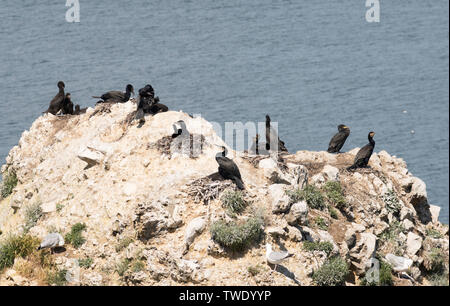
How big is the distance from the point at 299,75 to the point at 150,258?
3139 inches

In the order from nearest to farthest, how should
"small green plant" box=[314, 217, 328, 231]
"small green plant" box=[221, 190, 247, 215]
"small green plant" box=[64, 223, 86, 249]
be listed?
"small green plant" box=[221, 190, 247, 215] → "small green plant" box=[64, 223, 86, 249] → "small green plant" box=[314, 217, 328, 231]

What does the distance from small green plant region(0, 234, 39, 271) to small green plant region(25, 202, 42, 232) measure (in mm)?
2023

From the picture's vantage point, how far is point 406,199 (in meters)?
38.3

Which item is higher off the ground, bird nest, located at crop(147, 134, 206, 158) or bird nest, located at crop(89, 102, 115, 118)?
bird nest, located at crop(89, 102, 115, 118)

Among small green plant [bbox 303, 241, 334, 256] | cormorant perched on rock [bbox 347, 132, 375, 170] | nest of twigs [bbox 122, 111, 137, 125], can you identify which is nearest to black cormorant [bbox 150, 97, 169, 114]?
nest of twigs [bbox 122, 111, 137, 125]

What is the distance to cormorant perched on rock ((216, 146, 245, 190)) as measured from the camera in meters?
30.6

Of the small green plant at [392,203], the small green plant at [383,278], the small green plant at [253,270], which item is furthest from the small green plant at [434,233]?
the small green plant at [253,270]

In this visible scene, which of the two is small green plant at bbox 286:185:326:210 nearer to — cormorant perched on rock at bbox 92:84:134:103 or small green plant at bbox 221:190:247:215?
small green plant at bbox 221:190:247:215

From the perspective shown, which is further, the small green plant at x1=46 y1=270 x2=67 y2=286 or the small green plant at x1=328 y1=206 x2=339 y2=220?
the small green plant at x1=328 y1=206 x2=339 y2=220

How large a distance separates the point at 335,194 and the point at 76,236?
10.1 m

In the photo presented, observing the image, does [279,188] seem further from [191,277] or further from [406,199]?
[406,199]

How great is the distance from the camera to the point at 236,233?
96.1 feet

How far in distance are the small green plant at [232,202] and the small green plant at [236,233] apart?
1.80 ft

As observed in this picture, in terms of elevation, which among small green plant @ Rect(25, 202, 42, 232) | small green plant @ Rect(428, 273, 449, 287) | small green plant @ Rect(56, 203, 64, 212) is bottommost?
small green plant @ Rect(428, 273, 449, 287)
